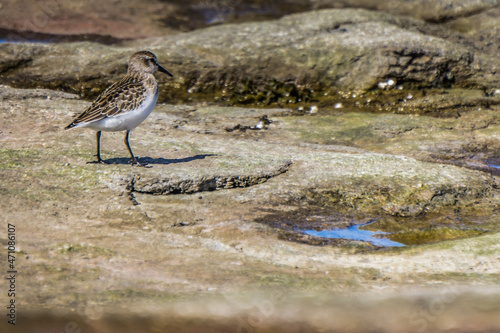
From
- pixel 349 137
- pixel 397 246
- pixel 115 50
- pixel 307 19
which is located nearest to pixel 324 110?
pixel 349 137

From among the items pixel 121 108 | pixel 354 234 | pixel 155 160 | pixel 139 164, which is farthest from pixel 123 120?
pixel 354 234

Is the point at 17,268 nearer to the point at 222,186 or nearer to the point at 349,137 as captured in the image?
the point at 222,186

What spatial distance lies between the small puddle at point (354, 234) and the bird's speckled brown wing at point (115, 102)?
233cm

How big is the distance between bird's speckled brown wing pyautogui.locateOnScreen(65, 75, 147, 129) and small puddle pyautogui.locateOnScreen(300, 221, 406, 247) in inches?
91.7

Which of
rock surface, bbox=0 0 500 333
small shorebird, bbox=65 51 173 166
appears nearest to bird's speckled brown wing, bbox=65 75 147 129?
small shorebird, bbox=65 51 173 166

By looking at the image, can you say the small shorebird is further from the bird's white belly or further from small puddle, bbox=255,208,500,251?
small puddle, bbox=255,208,500,251

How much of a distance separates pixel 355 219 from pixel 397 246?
641mm

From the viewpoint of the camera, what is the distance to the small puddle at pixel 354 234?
605cm

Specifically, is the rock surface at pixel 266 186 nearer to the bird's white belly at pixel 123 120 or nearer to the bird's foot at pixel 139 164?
the bird's foot at pixel 139 164

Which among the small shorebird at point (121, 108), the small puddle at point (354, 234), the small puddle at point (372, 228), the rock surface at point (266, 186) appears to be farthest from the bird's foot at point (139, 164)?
the small puddle at point (354, 234)

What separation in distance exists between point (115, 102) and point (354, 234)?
2857 mm

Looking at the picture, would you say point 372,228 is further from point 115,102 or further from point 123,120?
point 115,102

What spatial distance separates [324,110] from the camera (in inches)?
409

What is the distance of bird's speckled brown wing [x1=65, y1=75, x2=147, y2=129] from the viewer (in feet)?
21.8
